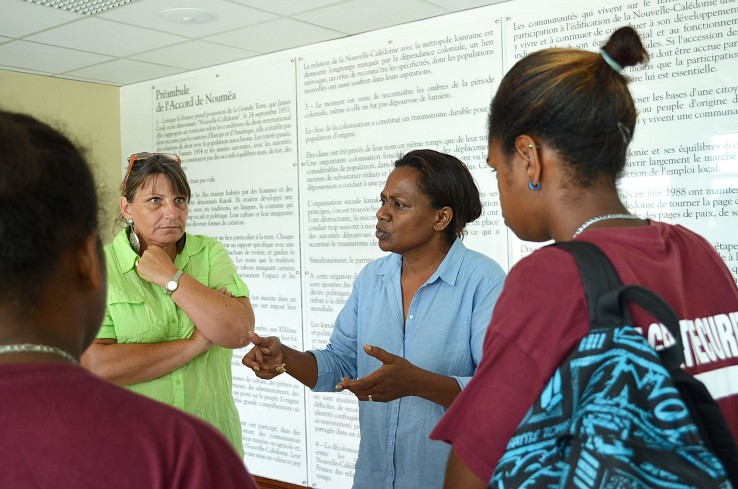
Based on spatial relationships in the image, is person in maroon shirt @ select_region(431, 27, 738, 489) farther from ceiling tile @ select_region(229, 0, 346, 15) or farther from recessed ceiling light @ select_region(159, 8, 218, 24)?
recessed ceiling light @ select_region(159, 8, 218, 24)

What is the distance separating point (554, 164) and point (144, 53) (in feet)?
13.6

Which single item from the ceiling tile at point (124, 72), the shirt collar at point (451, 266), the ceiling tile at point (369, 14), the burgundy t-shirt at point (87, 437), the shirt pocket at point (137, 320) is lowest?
the shirt pocket at point (137, 320)

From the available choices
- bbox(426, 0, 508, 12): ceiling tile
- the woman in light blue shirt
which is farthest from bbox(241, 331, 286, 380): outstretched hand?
bbox(426, 0, 508, 12): ceiling tile

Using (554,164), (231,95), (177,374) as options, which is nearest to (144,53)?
(231,95)

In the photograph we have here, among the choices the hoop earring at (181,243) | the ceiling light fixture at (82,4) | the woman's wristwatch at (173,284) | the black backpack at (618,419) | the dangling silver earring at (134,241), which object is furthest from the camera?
the ceiling light fixture at (82,4)

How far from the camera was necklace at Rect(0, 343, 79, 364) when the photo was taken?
75 cm

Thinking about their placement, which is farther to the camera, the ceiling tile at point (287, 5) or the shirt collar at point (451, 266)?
the ceiling tile at point (287, 5)

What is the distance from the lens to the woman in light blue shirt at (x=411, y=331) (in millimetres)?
1936

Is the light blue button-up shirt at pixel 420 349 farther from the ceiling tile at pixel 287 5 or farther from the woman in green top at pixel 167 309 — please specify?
the ceiling tile at pixel 287 5

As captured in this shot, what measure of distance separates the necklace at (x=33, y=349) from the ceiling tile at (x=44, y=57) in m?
4.18

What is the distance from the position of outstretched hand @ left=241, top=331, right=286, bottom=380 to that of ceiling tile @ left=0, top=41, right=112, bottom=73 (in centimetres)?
330

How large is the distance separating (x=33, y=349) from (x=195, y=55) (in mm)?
4291

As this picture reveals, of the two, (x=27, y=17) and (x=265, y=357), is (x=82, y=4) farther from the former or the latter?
(x=265, y=357)

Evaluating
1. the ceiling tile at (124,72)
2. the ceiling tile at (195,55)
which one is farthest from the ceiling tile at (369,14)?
the ceiling tile at (124,72)
